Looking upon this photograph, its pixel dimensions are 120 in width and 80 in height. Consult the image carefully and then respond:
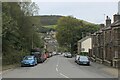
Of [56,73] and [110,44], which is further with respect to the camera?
[110,44]

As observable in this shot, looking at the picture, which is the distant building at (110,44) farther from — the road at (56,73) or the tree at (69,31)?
the tree at (69,31)

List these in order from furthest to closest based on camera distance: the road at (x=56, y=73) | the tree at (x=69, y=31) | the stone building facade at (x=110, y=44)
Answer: the tree at (x=69, y=31) → the stone building facade at (x=110, y=44) → the road at (x=56, y=73)

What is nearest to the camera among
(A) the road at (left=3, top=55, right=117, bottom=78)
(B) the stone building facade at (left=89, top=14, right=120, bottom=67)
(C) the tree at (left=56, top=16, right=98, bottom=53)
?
(A) the road at (left=3, top=55, right=117, bottom=78)

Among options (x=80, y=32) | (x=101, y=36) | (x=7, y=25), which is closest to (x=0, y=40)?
(x=7, y=25)

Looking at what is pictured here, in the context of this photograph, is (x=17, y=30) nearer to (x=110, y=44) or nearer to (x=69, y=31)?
(x=110, y=44)

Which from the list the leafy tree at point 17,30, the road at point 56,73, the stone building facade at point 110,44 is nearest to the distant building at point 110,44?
the stone building facade at point 110,44

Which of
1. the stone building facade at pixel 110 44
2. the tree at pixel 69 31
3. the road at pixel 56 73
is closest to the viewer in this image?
the road at pixel 56 73

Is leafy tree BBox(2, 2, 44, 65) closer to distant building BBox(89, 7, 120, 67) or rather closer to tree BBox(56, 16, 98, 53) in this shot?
distant building BBox(89, 7, 120, 67)

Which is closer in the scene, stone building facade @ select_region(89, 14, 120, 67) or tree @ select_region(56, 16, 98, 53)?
stone building facade @ select_region(89, 14, 120, 67)

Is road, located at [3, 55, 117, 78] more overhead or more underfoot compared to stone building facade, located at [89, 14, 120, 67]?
more underfoot

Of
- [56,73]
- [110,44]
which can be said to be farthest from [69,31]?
[56,73]

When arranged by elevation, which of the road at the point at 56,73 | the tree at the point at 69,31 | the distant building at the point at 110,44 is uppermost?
the tree at the point at 69,31

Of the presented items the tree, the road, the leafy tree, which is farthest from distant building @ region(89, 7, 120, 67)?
the tree

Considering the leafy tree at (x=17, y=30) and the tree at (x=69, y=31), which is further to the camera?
the tree at (x=69, y=31)
